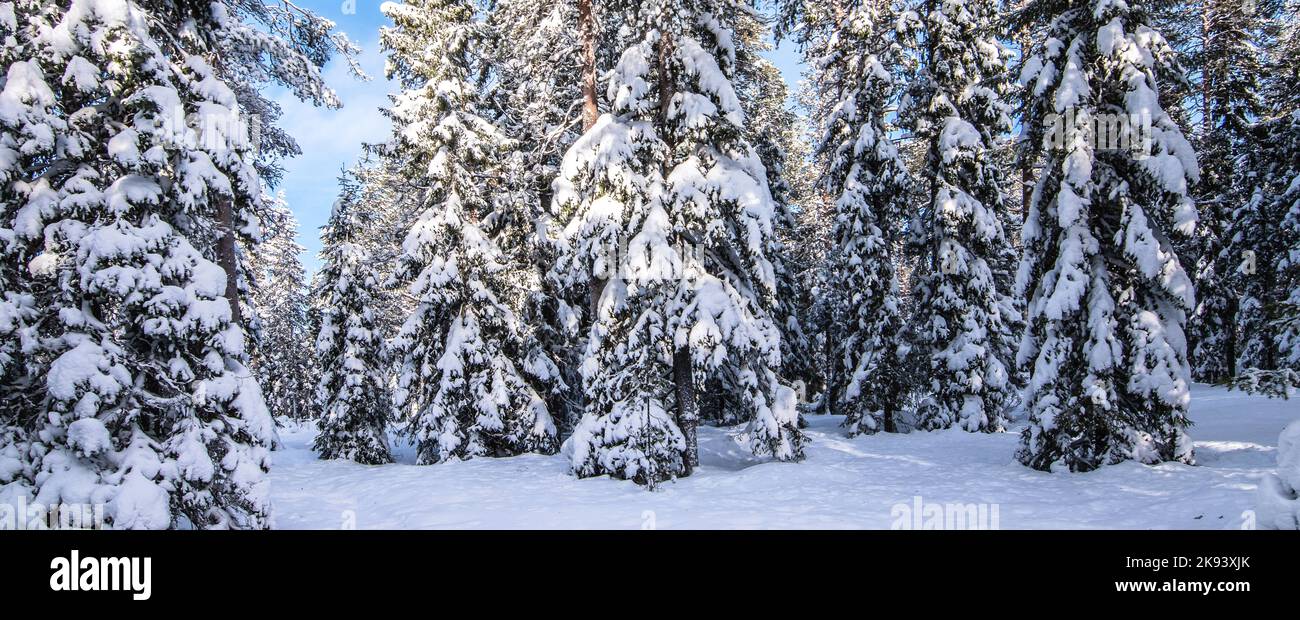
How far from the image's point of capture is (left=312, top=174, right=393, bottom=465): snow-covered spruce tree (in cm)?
1931

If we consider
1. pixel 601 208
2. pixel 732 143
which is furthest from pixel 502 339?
pixel 732 143

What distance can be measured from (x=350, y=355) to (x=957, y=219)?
18108mm

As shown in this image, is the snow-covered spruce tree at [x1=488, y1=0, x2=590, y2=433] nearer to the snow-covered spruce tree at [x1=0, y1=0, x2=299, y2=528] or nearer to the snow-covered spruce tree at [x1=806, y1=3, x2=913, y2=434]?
the snow-covered spruce tree at [x1=806, y1=3, x2=913, y2=434]

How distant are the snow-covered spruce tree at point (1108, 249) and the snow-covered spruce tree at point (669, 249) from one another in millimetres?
5089

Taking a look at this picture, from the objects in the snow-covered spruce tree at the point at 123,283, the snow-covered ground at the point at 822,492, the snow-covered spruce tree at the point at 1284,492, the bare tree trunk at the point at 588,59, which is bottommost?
the snow-covered ground at the point at 822,492

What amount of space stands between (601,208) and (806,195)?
92.9ft

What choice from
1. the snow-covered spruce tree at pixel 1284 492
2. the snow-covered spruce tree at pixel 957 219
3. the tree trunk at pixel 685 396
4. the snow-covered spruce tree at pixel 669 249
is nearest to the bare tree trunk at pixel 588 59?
the snow-covered spruce tree at pixel 669 249

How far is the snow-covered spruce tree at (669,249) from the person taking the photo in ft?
41.3

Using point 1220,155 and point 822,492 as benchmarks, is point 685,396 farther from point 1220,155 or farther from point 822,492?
point 1220,155

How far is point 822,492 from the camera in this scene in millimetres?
11297

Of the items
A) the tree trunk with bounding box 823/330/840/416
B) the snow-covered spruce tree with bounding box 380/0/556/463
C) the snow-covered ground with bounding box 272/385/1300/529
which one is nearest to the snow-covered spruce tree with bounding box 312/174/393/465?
the snow-covered spruce tree with bounding box 380/0/556/463

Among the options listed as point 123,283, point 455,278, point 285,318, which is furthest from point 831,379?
point 285,318

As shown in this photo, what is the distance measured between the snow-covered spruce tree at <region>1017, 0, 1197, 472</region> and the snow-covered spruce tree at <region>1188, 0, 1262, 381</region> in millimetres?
10610

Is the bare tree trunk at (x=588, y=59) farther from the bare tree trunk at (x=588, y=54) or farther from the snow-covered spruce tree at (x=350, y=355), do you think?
the snow-covered spruce tree at (x=350, y=355)
